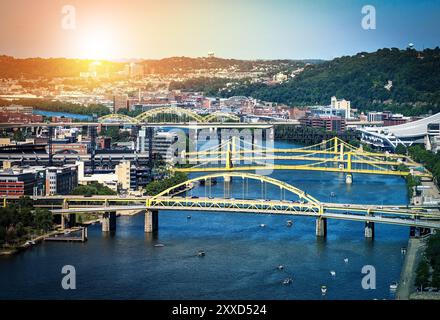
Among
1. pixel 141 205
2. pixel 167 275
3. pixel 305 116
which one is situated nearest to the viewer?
pixel 167 275

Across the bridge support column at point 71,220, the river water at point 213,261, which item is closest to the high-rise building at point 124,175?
the river water at point 213,261

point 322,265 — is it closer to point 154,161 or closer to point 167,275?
point 167,275

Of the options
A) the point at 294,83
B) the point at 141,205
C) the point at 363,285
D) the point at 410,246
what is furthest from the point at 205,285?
the point at 294,83

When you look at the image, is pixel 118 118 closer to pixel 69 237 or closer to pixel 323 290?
pixel 69 237

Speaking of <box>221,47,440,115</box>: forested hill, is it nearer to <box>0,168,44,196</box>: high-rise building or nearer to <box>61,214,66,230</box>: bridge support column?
<box>0,168,44,196</box>: high-rise building

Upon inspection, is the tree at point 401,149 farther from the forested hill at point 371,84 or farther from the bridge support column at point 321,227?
the bridge support column at point 321,227
